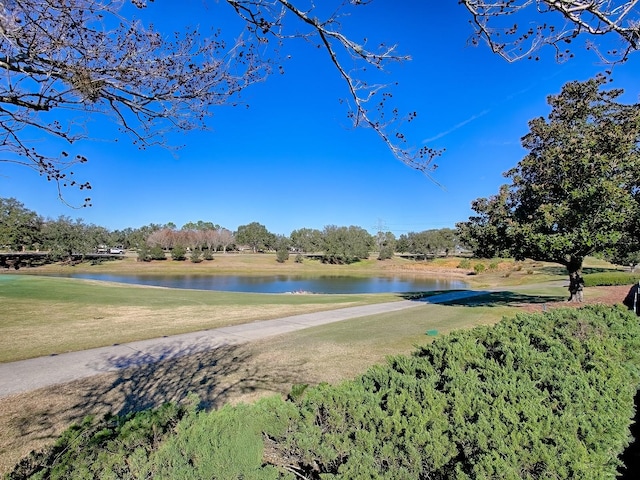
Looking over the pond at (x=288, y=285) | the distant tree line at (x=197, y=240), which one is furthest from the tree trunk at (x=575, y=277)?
the distant tree line at (x=197, y=240)

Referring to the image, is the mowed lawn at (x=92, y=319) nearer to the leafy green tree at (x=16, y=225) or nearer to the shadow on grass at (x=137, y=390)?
the shadow on grass at (x=137, y=390)

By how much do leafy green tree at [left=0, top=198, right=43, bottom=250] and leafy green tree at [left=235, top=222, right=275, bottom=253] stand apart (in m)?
51.3

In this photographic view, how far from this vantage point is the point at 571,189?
1174 cm

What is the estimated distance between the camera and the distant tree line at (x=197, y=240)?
6022 centimetres

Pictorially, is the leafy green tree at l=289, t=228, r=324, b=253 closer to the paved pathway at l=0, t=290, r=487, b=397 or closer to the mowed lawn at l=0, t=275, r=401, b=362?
the mowed lawn at l=0, t=275, r=401, b=362

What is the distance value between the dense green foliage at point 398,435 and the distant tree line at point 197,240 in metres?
51.6

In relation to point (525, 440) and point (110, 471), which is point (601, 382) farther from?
point (110, 471)

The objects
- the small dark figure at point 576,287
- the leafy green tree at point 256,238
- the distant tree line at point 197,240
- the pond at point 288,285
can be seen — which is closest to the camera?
the small dark figure at point 576,287

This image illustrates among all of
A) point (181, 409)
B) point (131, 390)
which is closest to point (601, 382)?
point (181, 409)

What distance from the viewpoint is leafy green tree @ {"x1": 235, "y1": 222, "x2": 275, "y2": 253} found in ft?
343

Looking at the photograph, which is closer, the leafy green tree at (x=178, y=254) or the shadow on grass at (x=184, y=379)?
the shadow on grass at (x=184, y=379)

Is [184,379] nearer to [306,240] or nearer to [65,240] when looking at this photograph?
[65,240]

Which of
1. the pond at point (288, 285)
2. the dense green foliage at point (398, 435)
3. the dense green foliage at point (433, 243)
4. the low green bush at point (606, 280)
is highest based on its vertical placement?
the dense green foliage at point (433, 243)

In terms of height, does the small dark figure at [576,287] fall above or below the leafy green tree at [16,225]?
below
